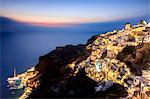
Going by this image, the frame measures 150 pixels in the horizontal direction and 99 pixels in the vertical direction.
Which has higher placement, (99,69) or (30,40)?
(30,40)

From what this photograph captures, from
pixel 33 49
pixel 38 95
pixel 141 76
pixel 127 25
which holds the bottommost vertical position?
pixel 38 95

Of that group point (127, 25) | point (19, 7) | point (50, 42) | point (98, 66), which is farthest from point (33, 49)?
point (127, 25)

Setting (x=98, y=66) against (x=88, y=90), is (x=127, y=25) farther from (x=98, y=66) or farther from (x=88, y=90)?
(x=88, y=90)

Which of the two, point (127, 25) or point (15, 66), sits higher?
point (127, 25)
